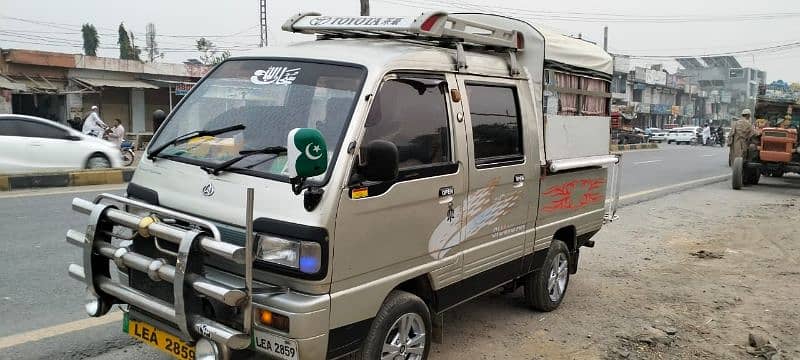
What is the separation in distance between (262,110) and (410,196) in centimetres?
94

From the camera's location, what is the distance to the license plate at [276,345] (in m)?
2.69

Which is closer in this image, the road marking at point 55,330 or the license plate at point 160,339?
the license plate at point 160,339

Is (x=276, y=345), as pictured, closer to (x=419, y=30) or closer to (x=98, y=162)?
(x=419, y=30)

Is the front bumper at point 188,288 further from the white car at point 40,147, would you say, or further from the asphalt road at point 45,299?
the white car at point 40,147

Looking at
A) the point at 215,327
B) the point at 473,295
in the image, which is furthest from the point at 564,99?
the point at 215,327

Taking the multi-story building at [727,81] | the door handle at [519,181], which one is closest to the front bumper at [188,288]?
the door handle at [519,181]

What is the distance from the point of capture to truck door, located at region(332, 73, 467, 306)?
293 cm

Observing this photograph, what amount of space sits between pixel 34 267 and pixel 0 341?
5.72ft

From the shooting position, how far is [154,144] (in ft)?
12.0

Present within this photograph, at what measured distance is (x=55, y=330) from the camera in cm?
407

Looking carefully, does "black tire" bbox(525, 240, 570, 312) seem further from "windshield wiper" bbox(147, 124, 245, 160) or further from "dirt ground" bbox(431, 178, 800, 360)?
"windshield wiper" bbox(147, 124, 245, 160)

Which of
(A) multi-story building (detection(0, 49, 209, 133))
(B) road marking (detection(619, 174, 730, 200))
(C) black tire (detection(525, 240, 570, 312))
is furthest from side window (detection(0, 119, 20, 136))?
(A) multi-story building (detection(0, 49, 209, 133))

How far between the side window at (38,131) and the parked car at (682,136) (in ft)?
135

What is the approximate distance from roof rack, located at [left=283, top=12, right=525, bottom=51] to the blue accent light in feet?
4.95
